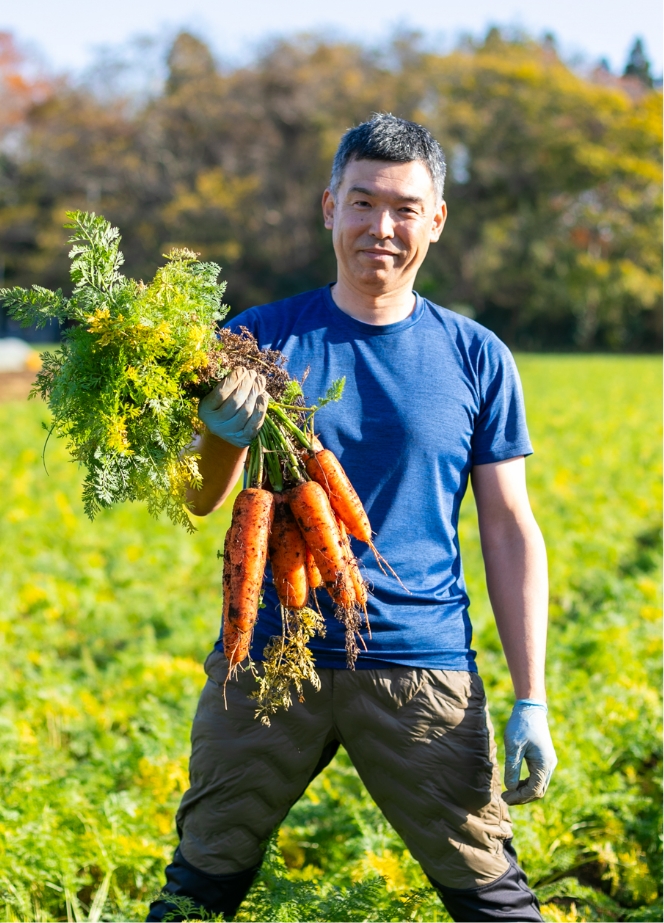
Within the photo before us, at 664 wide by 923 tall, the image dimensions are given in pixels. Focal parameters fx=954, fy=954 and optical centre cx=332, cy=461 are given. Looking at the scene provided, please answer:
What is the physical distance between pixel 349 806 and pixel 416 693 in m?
1.33

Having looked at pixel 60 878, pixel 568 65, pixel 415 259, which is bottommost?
pixel 60 878

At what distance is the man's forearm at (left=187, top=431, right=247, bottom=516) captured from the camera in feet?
8.95

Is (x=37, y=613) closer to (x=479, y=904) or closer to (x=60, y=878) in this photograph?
(x=60, y=878)

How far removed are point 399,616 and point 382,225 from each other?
113 cm

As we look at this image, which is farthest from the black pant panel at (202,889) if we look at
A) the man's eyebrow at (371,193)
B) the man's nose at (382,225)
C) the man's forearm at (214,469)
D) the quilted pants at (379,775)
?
the man's eyebrow at (371,193)

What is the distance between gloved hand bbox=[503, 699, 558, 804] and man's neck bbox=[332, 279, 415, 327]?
122 centimetres

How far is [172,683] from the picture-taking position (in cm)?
522

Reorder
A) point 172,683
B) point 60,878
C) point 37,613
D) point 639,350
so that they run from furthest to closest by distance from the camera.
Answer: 1. point 639,350
2. point 37,613
3. point 172,683
4. point 60,878

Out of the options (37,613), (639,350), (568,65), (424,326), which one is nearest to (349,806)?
(424,326)

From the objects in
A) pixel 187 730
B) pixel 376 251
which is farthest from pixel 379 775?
pixel 187 730

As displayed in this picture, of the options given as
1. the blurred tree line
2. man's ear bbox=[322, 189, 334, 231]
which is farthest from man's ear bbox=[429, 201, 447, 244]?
the blurred tree line

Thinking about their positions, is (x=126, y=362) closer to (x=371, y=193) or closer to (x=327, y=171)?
(x=371, y=193)

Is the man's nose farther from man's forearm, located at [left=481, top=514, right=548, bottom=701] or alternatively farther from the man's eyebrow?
man's forearm, located at [left=481, top=514, right=548, bottom=701]

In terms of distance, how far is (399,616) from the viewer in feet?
9.07
